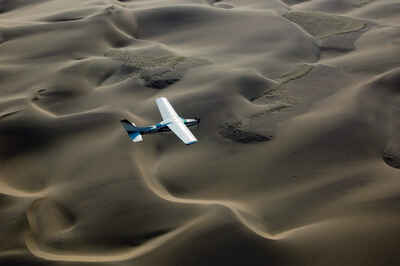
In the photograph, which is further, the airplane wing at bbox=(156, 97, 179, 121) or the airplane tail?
the airplane wing at bbox=(156, 97, 179, 121)

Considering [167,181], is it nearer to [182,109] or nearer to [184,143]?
[184,143]

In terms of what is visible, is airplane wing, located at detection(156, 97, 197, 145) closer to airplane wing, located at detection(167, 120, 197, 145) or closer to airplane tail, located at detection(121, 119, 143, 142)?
airplane wing, located at detection(167, 120, 197, 145)

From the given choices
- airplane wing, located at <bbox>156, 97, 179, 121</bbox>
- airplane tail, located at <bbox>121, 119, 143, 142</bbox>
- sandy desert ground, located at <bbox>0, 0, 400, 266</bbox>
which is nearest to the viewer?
sandy desert ground, located at <bbox>0, 0, 400, 266</bbox>

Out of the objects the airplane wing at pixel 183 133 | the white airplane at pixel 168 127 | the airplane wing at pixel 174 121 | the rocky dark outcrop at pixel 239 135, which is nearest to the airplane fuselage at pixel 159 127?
the white airplane at pixel 168 127

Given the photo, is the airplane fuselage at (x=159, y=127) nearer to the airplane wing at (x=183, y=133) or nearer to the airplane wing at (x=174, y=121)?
the airplane wing at (x=174, y=121)

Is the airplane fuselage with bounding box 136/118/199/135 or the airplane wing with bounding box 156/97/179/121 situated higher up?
the airplane wing with bounding box 156/97/179/121

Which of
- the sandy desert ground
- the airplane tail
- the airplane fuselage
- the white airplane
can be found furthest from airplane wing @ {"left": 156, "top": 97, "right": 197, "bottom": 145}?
the airplane tail

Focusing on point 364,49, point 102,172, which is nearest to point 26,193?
point 102,172
